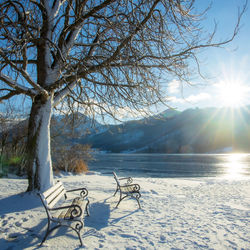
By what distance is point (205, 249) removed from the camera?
292cm

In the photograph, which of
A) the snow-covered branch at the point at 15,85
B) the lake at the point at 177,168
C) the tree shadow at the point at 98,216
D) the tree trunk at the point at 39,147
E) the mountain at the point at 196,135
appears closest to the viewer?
the tree shadow at the point at 98,216

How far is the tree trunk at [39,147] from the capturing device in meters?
5.18

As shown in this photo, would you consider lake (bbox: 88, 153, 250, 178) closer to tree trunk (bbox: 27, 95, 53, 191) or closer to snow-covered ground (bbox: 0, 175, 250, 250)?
tree trunk (bbox: 27, 95, 53, 191)

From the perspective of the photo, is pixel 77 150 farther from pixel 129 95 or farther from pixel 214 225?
pixel 214 225

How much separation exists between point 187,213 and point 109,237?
2.21 metres

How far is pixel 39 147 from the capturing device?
5.28 meters

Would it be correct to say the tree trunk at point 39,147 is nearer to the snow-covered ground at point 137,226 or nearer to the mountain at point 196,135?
the snow-covered ground at point 137,226

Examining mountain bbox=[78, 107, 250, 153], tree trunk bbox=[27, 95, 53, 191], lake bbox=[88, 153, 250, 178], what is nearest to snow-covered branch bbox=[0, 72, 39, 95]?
tree trunk bbox=[27, 95, 53, 191]

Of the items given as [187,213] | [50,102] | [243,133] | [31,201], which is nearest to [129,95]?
[50,102]

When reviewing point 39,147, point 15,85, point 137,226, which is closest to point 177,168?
point 39,147

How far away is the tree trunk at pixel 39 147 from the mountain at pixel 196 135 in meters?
101

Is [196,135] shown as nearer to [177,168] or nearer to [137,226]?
[177,168]

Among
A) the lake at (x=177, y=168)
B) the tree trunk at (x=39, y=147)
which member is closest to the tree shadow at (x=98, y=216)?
the tree trunk at (x=39, y=147)

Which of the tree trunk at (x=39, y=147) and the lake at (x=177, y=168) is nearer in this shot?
the tree trunk at (x=39, y=147)
